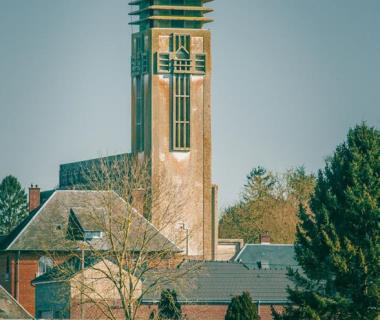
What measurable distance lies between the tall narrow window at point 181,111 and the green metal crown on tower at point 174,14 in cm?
375

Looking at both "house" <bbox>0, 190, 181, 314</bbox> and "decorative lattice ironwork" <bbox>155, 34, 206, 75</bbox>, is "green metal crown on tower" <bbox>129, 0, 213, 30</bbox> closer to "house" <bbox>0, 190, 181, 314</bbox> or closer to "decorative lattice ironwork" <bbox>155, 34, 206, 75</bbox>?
"decorative lattice ironwork" <bbox>155, 34, 206, 75</bbox>

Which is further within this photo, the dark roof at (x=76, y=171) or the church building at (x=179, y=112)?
the dark roof at (x=76, y=171)

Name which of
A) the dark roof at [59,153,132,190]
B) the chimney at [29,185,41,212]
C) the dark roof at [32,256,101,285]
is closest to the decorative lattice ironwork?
the dark roof at [59,153,132,190]

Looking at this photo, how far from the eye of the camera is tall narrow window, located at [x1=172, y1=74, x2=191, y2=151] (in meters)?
120

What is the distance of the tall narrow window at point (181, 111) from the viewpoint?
11950cm

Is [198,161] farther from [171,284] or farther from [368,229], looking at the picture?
[368,229]

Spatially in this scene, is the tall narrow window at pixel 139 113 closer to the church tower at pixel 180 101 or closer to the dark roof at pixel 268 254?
the church tower at pixel 180 101

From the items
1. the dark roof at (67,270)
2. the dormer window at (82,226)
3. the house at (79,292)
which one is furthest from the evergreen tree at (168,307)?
the dormer window at (82,226)

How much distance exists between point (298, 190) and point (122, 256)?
232ft

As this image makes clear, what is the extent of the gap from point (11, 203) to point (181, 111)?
3350 centimetres

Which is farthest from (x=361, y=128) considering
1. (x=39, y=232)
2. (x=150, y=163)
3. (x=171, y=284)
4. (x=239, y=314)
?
(x=150, y=163)

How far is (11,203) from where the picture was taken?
149 m

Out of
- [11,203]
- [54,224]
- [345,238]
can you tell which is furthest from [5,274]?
[11,203]

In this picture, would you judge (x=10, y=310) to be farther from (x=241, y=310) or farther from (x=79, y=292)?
(x=241, y=310)
